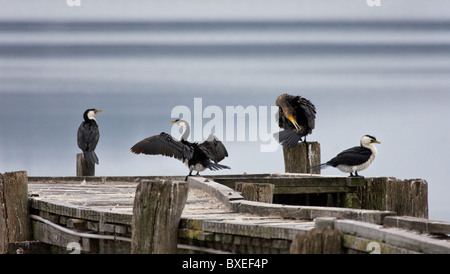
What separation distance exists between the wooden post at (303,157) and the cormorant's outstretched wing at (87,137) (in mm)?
3915

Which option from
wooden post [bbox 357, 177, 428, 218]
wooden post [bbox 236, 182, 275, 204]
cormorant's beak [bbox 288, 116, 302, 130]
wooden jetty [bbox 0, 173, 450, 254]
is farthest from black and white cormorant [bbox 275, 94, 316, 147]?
wooden post [bbox 236, 182, 275, 204]

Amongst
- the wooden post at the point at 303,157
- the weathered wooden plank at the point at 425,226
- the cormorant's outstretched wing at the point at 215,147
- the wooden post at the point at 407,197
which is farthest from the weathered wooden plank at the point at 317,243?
the wooden post at the point at 303,157

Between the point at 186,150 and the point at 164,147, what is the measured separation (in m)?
0.64

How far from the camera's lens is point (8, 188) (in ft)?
38.2

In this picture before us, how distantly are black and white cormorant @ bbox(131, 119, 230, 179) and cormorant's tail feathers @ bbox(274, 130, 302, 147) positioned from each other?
1527mm

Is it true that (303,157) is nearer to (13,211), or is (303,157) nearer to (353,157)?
(353,157)

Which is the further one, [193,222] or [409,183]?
[409,183]

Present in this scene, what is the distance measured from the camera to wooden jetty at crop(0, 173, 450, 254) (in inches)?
246
